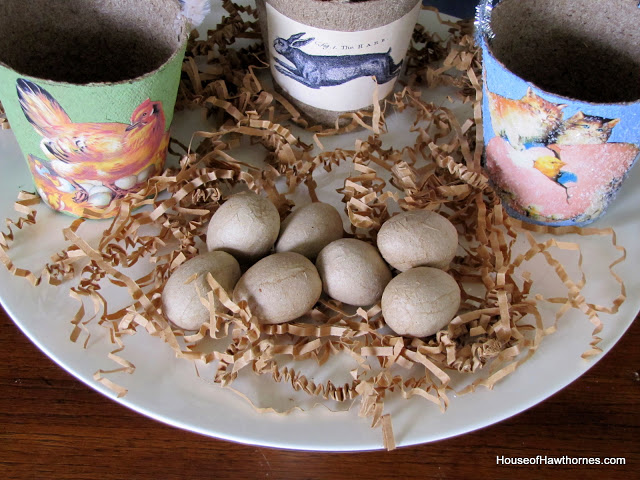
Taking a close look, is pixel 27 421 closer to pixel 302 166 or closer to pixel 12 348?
pixel 12 348

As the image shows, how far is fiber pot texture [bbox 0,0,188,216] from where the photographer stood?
1.80ft

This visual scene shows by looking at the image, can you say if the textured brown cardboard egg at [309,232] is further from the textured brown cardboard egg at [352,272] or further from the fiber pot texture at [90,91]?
the fiber pot texture at [90,91]

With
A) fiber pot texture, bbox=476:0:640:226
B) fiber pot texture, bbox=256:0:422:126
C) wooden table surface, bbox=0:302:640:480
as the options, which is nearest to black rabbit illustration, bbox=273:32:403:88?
fiber pot texture, bbox=256:0:422:126

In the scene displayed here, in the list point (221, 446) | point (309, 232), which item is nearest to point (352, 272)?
point (309, 232)

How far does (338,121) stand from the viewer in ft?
2.38

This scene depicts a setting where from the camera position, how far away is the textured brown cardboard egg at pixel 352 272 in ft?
1.81

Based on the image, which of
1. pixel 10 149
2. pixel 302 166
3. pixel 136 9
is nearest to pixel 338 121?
pixel 302 166

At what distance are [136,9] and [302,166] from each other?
0.21 metres

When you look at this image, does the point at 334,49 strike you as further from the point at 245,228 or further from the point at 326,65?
the point at 245,228

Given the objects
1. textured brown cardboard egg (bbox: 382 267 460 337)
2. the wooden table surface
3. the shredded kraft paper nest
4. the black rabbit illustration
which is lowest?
the wooden table surface

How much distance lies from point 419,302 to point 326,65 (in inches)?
10.3

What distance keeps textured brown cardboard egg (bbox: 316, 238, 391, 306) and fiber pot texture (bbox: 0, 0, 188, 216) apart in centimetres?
19

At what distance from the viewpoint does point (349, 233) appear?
24.7 inches

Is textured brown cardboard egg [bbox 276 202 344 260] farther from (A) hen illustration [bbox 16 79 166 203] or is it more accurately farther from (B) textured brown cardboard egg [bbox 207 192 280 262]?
(A) hen illustration [bbox 16 79 166 203]
